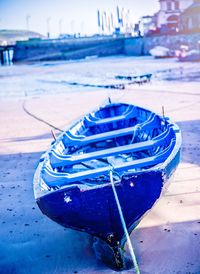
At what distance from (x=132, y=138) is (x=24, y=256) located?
137 inches

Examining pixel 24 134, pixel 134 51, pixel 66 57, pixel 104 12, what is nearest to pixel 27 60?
pixel 66 57

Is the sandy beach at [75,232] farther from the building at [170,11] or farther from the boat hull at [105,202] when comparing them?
the building at [170,11]

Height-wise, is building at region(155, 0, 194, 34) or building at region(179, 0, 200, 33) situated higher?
building at region(155, 0, 194, 34)

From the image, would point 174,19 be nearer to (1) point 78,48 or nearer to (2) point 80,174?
(1) point 78,48

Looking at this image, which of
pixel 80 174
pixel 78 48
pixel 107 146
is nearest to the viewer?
pixel 80 174

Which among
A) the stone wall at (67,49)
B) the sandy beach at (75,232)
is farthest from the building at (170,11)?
the sandy beach at (75,232)

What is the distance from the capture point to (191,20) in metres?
58.7

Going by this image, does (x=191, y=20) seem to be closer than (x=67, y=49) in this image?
Yes

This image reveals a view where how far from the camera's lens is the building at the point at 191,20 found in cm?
5723

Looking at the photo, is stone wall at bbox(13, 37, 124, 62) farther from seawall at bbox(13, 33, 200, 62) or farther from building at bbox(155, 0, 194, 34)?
building at bbox(155, 0, 194, 34)

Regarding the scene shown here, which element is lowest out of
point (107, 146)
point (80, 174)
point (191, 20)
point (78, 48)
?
point (107, 146)

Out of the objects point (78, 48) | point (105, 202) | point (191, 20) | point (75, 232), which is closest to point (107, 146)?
point (75, 232)

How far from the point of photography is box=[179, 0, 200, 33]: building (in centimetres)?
5723

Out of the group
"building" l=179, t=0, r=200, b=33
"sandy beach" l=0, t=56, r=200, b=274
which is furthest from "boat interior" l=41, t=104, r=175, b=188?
"building" l=179, t=0, r=200, b=33
